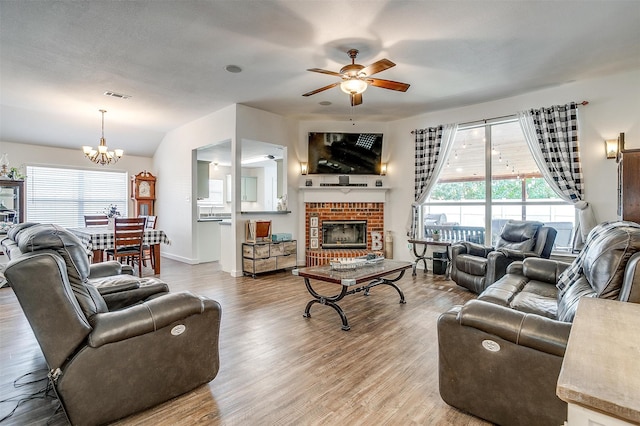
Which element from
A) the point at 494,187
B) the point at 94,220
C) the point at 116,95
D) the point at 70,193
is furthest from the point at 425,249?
the point at 70,193

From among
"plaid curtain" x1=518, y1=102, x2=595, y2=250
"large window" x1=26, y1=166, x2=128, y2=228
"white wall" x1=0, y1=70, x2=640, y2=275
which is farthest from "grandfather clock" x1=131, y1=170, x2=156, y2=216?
"plaid curtain" x1=518, y1=102, x2=595, y2=250

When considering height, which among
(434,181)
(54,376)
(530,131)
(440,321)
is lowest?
(54,376)

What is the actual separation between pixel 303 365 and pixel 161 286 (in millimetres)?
1349

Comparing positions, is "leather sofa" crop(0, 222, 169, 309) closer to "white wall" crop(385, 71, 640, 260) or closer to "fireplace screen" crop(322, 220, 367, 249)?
"fireplace screen" crop(322, 220, 367, 249)

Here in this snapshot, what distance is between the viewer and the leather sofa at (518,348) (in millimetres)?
A: 1518

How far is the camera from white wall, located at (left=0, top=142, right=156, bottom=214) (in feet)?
21.3

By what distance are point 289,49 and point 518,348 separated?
330cm

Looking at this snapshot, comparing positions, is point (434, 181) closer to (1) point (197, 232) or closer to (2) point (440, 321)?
(2) point (440, 321)

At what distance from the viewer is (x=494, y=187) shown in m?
5.30

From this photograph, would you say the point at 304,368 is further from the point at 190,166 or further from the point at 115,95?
the point at 190,166

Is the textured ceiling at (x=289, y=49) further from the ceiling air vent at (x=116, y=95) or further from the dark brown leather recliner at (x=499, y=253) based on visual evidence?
the dark brown leather recliner at (x=499, y=253)

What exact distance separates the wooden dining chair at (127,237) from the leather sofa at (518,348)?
4.76 meters

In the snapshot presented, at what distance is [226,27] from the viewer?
3014mm

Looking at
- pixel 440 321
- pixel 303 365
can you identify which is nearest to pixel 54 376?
pixel 303 365
